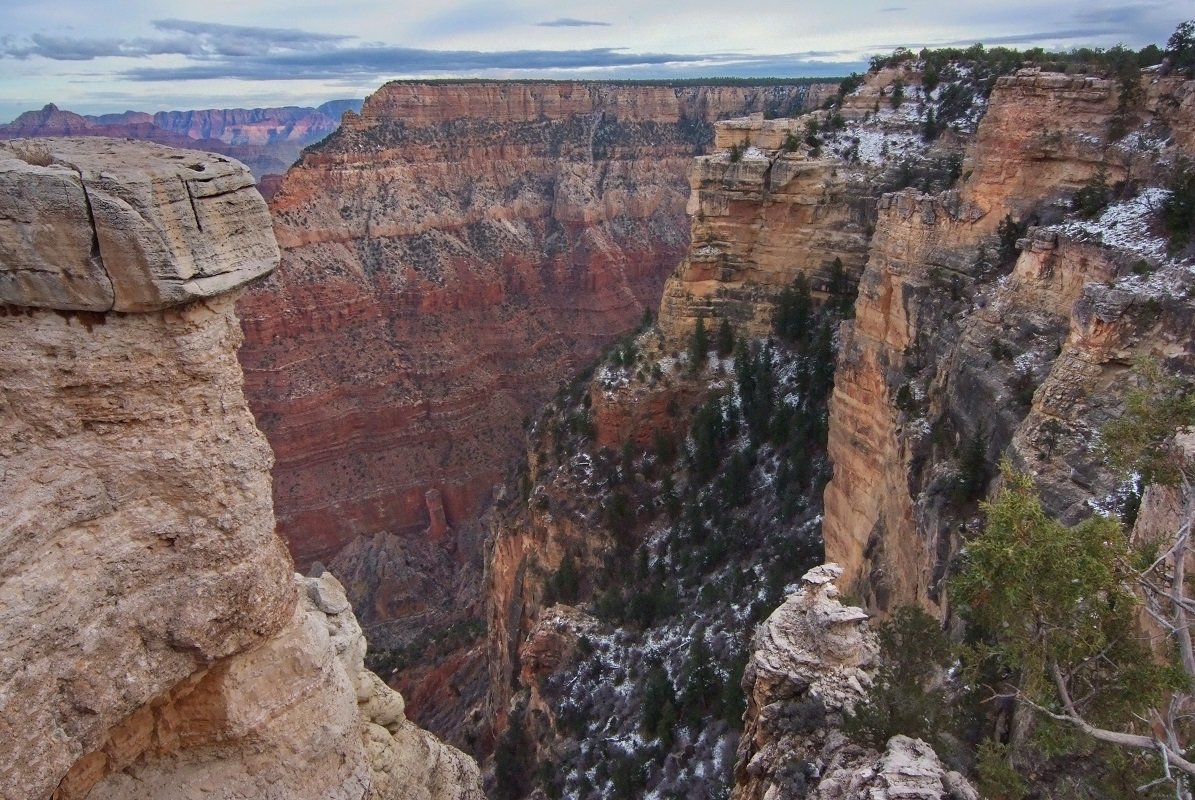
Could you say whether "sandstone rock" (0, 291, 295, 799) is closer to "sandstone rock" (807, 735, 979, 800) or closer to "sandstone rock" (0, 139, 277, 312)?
"sandstone rock" (0, 139, 277, 312)

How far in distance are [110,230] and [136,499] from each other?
2.72 m

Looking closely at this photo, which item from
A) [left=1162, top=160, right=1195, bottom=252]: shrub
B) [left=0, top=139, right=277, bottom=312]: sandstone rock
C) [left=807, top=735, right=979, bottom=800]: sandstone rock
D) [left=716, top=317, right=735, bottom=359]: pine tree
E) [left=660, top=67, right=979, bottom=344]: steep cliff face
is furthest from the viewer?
[left=716, top=317, right=735, bottom=359]: pine tree

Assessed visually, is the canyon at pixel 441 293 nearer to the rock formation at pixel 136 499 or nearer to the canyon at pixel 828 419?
the canyon at pixel 828 419

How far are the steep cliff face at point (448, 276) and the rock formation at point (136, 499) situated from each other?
4831 cm

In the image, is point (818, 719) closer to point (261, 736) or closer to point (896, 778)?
point (896, 778)

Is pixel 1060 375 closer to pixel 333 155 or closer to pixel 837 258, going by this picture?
pixel 837 258

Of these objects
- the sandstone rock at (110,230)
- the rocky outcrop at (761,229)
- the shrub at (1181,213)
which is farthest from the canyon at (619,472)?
the shrub at (1181,213)

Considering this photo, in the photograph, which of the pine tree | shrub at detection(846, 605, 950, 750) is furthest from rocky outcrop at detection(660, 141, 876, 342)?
shrub at detection(846, 605, 950, 750)

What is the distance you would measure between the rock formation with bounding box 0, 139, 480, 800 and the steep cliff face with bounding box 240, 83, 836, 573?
48312 mm

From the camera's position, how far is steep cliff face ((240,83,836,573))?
194ft

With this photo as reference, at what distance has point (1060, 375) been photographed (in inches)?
585

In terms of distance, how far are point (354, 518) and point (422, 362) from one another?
46.0ft

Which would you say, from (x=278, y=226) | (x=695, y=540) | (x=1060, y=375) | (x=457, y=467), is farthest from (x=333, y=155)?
(x=1060, y=375)

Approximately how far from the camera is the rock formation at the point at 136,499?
801 centimetres
